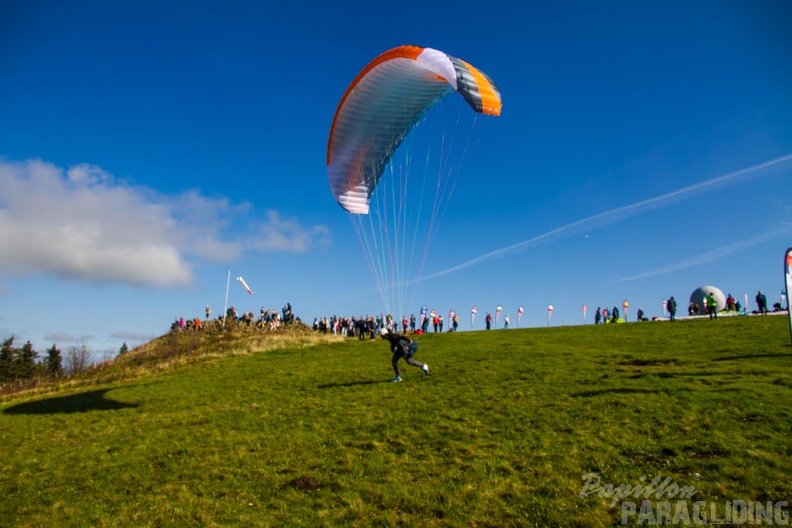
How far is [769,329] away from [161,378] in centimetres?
3268

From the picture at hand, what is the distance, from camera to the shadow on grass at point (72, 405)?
18.1m

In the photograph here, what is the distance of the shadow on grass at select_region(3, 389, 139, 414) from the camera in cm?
1814

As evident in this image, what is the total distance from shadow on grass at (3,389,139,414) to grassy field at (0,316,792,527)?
0.16m

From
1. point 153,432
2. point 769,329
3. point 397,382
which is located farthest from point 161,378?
point 769,329

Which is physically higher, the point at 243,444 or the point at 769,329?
the point at 769,329

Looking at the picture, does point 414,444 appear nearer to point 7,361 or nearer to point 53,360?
point 7,361

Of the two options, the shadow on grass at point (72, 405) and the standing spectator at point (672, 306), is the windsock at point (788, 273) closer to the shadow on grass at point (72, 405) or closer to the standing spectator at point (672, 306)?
the shadow on grass at point (72, 405)

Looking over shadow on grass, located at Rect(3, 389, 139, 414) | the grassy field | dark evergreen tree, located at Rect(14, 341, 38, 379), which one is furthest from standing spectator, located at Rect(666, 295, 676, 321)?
dark evergreen tree, located at Rect(14, 341, 38, 379)

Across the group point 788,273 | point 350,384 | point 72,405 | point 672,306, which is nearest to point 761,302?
point 672,306

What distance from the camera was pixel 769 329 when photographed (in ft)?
84.1

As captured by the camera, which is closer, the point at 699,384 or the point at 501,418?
the point at 501,418

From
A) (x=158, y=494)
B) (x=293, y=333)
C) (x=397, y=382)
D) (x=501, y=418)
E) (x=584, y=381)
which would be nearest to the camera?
(x=158, y=494)

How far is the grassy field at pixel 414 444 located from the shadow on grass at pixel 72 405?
0.52 ft

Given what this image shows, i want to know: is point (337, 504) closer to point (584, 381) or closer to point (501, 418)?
point (501, 418)
